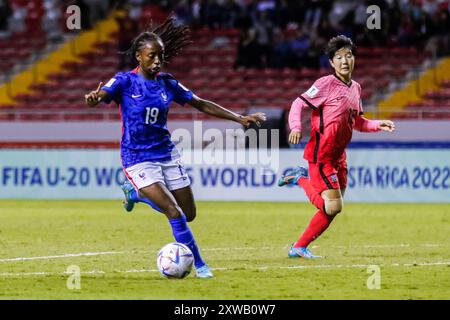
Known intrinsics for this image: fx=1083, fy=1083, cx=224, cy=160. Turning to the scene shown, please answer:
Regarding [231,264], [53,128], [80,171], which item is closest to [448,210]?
[80,171]

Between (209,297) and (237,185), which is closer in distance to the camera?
(209,297)

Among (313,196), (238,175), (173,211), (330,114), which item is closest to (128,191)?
(173,211)

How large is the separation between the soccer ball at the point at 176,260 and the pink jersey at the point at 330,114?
2577 mm

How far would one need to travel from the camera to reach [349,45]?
38.4ft

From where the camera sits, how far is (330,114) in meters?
11.8

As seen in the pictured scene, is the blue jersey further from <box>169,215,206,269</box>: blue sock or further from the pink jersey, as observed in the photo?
A: the pink jersey

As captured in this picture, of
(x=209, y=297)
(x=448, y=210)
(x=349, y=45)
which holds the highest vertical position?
(x=349, y=45)

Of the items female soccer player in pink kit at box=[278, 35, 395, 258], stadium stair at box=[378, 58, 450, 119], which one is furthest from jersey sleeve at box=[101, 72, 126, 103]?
stadium stair at box=[378, 58, 450, 119]

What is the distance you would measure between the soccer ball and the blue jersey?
3.00ft

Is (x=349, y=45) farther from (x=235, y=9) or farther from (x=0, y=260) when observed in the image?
(x=235, y=9)

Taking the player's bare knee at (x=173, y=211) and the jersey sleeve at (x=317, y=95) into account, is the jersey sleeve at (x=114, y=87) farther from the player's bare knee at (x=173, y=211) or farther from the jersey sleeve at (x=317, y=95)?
the jersey sleeve at (x=317, y=95)

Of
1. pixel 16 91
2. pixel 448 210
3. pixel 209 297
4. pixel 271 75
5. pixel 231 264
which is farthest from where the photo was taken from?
pixel 16 91

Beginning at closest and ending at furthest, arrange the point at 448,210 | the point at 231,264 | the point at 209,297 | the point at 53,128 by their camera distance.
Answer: the point at 209,297
the point at 231,264
the point at 448,210
the point at 53,128

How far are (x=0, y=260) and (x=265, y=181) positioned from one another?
10348 mm
